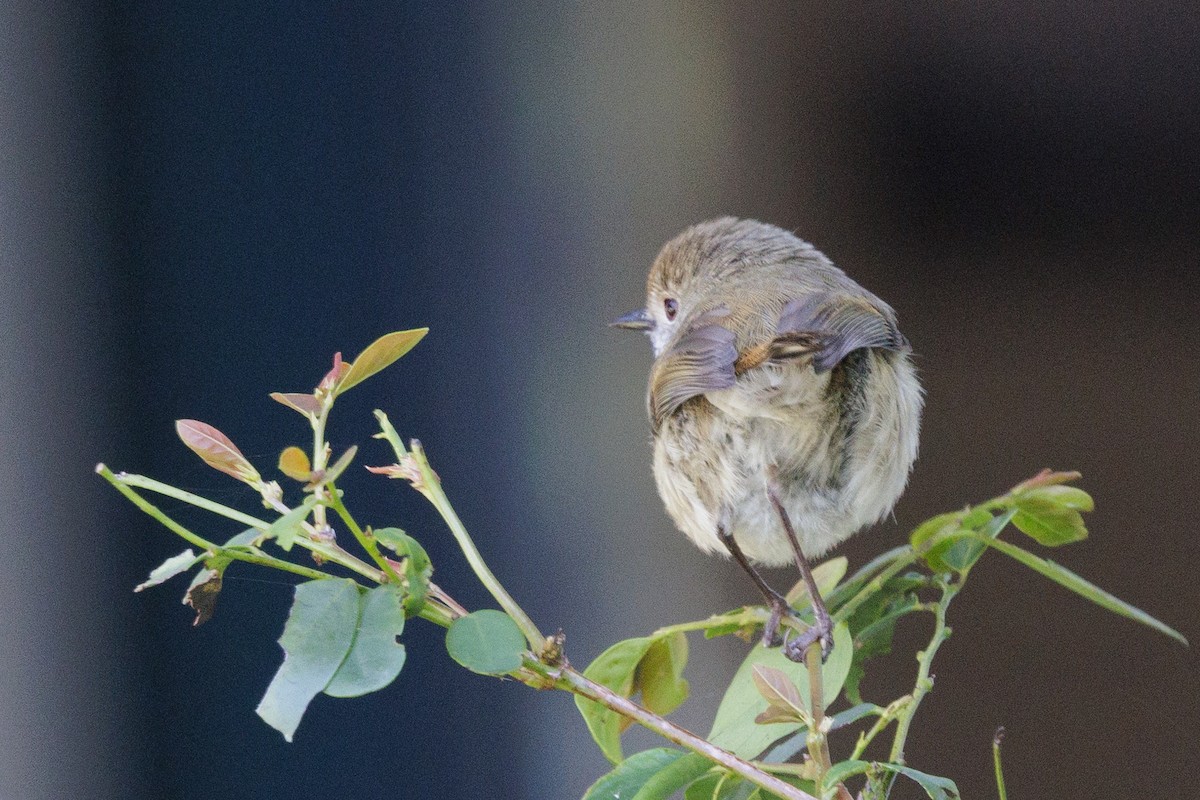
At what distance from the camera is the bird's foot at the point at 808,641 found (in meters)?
0.89

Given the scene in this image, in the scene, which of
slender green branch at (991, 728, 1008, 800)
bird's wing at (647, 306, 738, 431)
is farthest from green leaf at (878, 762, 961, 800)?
bird's wing at (647, 306, 738, 431)

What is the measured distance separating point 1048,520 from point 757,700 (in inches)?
11.4

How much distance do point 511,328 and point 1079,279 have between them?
1469 millimetres

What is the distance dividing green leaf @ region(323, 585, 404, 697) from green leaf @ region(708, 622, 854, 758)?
0.30 m

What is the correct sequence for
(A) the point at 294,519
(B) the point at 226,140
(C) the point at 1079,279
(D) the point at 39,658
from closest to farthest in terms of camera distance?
(A) the point at 294,519, (D) the point at 39,658, (B) the point at 226,140, (C) the point at 1079,279

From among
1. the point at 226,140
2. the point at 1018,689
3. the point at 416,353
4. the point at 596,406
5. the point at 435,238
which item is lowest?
the point at 1018,689

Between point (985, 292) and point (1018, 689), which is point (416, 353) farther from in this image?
point (1018, 689)

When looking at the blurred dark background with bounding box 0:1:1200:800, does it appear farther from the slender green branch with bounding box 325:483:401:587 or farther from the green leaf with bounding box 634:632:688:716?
the slender green branch with bounding box 325:483:401:587

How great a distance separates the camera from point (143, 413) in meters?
2.62

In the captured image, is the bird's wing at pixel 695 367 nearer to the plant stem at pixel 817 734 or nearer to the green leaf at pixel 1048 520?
the green leaf at pixel 1048 520

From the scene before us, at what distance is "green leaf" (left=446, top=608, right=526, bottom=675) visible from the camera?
602mm

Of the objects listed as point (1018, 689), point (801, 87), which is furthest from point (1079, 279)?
point (1018, 689)

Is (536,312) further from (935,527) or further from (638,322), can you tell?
(935,527)

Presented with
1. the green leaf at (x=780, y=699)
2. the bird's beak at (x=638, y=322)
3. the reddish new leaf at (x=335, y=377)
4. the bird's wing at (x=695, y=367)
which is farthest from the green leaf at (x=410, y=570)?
the bird's beak at (x=638, y=322)
